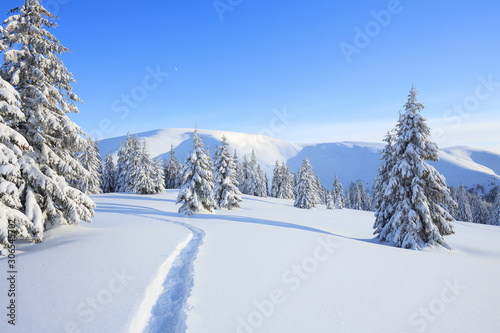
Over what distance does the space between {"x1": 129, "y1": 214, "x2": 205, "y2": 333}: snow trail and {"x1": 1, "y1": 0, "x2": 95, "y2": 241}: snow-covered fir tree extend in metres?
7.11

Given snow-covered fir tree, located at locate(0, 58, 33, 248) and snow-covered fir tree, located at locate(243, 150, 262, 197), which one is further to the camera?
snow-covered fir tree, located at locate(243, 150, 262, 197)

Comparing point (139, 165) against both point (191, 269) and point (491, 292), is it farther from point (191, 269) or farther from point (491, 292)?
point (491, 292)

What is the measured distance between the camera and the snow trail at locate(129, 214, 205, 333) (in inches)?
191

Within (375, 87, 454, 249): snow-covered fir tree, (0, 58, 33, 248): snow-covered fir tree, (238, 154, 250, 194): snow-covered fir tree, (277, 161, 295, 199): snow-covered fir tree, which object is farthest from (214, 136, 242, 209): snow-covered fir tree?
(277, 161, 295, 199): snow-covered fir tree

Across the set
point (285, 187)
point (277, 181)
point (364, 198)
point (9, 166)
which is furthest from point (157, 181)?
point (364, 198)

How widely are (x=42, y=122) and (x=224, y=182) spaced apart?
2321cm

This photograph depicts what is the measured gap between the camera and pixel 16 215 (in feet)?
29.9

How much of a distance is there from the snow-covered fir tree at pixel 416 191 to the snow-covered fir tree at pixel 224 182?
20491mm

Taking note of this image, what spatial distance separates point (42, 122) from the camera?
1135cm

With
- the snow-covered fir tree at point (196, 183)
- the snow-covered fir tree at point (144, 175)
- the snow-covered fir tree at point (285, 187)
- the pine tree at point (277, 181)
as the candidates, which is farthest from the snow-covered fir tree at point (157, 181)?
the pine tree at point (277, 181)

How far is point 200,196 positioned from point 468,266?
21.6 metres

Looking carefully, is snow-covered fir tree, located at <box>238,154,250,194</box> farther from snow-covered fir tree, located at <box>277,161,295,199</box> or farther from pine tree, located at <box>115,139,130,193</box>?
pine tree, located at <box>115,139,130,193</box>

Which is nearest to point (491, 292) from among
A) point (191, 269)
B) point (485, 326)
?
point (485, 326)

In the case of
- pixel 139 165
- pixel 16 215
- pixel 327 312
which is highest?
pixel 139 165
